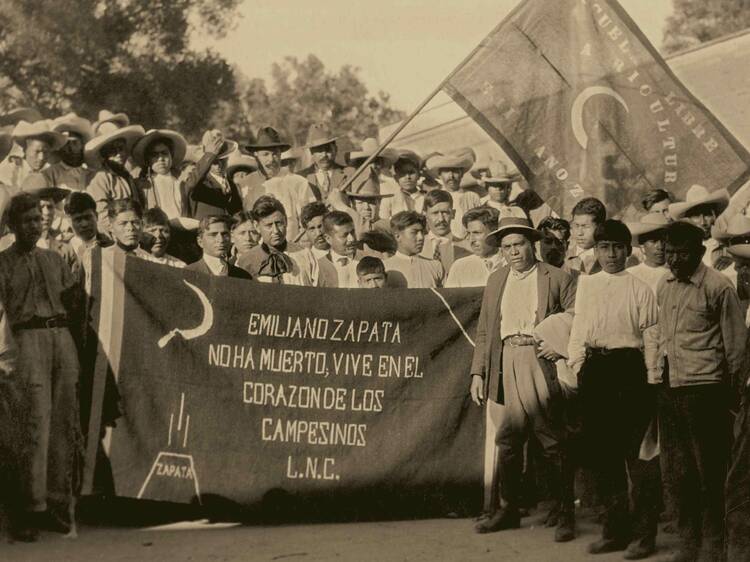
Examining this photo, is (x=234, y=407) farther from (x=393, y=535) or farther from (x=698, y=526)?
(x=698, y=526)

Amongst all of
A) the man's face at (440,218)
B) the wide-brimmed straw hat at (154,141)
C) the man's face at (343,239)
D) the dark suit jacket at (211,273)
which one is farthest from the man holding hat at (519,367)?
the wide-brimmed straw hat at (154,141)

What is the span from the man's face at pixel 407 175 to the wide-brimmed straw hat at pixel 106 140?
3052 millimetres

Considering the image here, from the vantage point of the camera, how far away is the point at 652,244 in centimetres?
1002

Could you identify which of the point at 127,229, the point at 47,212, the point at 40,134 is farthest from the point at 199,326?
the point at 40,134

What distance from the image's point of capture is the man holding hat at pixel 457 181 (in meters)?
14.9

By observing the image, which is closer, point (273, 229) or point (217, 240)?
point (217, 240)

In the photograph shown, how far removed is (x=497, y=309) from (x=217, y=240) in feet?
6.68

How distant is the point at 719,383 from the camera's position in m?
8.33

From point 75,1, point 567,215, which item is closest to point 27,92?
point 75,1

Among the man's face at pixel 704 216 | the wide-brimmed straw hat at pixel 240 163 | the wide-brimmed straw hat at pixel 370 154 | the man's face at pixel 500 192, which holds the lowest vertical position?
the man's face at pixel 704 216

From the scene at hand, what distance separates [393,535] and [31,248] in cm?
290

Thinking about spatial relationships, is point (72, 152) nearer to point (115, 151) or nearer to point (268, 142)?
point (115, 151)

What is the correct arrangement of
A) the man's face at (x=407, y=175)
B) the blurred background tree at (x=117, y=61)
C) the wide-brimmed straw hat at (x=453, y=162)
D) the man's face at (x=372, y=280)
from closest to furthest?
the man's face at (x=372, y=280)
the man's face at (x=407, y=175)
the wide-brimmed straw hat at (x=453, y=162)
the blurred background tree at (x=117, y=61)

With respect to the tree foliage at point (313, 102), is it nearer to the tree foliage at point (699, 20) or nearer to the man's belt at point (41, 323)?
the tree foliage at point (699, 20)
